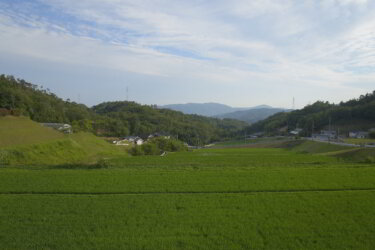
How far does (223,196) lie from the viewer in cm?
1485

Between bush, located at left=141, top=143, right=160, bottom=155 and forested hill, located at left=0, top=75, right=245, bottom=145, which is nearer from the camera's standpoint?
bush, located at left=141, top=143, right=160, bottom=155

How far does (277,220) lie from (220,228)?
8.06 ft

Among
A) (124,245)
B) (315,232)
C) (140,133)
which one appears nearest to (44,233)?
(124,245)

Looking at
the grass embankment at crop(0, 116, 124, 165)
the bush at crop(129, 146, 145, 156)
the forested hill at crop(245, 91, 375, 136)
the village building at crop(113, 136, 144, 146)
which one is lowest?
the bush at crop(129, 146, 145, 156)

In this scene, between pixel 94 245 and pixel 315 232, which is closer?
pixel 94 245

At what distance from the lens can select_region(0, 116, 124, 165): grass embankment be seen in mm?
31594

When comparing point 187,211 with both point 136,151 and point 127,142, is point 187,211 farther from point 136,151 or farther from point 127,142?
point 127,142

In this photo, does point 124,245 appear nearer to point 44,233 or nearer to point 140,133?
point 44,233

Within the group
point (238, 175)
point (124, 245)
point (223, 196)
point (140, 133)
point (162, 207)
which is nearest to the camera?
point (124, 245)

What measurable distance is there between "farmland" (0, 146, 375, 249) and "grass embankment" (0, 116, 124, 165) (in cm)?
1338

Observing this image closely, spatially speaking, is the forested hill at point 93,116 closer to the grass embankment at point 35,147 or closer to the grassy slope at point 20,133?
the grassy slope at point 20,133

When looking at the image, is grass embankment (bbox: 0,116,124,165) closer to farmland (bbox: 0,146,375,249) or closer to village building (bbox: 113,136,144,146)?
farmland (bbox: 0,146,375,249)

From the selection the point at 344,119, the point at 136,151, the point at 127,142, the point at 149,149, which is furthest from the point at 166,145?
the point at 344,119

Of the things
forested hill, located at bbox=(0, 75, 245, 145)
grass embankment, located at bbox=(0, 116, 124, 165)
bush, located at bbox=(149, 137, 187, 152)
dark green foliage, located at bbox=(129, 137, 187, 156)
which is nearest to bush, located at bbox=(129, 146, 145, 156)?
dark green foliage, located at bbox=(129, 137, 187, 156)
